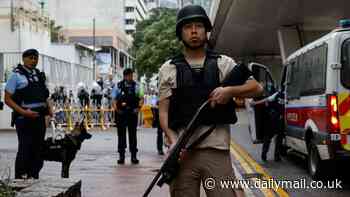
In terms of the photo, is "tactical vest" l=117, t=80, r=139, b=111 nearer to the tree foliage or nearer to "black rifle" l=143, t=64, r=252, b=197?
"black rifle" l=143, t=64, r=252, b=197

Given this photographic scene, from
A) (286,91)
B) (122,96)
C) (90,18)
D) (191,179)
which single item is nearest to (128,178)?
(122,96)

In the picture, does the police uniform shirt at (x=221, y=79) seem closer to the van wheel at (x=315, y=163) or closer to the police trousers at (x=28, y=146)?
the police trousers at (x=28, y=146)

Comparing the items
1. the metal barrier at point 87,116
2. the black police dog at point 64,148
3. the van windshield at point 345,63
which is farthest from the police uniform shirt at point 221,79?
the metal barrier at point 87,116

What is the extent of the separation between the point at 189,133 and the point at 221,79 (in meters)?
0.43

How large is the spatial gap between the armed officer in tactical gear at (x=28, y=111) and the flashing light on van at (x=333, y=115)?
4028mm

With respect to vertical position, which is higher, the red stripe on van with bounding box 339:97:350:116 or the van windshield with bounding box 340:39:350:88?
the van windshield with bounding box 340:39:350:88

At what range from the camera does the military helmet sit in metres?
4.03

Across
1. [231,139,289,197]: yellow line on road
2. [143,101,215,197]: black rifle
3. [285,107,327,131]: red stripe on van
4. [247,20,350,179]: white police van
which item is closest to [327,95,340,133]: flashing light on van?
[247,20,350,179]: white police van

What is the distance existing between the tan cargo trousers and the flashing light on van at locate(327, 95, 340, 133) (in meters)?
5.35

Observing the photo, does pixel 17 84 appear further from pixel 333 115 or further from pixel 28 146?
pixel 333 115

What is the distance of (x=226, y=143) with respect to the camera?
4.09 m

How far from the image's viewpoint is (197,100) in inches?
159

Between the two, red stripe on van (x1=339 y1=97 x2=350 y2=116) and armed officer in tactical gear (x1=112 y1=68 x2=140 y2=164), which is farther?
armed officer in tactical gear (x1=112 y1=68 x2=140 y2=164)

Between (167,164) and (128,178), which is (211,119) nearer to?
(167,164)
